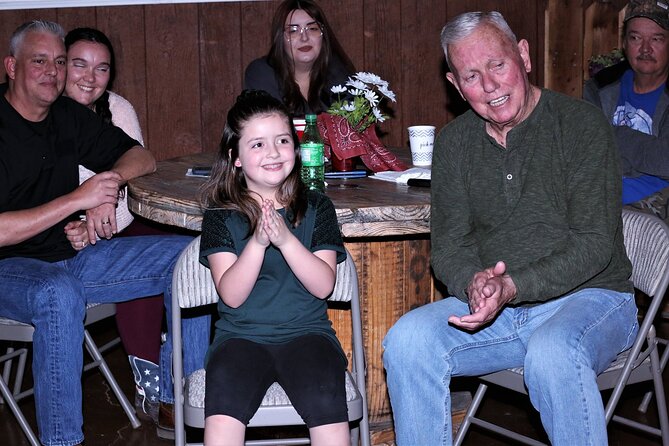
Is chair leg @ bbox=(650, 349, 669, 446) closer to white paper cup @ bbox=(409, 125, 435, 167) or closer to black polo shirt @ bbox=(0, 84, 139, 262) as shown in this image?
white paper cup @ bbox=(409, 125, 435, 167)

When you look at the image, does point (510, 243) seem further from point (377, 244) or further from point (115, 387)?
point (115, 387)

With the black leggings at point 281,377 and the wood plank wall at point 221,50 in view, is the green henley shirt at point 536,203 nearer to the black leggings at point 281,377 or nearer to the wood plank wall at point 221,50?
the black leggings at point 281,377

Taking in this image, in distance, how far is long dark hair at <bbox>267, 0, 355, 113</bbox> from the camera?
4023 millimetres

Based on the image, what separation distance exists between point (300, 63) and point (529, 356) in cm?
216

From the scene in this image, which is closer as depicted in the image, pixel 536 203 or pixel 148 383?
pixel 536 203

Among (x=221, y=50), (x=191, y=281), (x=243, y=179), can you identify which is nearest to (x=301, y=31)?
(x=221, y=50)

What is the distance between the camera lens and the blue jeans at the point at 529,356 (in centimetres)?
217

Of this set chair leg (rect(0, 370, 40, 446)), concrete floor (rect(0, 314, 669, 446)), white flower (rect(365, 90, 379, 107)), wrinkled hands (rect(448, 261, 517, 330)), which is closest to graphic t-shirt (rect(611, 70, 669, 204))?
concrete floor (rect(0, 314, 669, 446))

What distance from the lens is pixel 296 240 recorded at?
7.80 feet

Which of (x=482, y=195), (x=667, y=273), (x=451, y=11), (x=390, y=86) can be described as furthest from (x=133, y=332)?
(x=451, y=11)

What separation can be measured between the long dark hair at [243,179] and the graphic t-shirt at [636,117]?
6.00ft

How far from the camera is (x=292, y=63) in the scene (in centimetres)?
408

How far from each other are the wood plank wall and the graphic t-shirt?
1324mm

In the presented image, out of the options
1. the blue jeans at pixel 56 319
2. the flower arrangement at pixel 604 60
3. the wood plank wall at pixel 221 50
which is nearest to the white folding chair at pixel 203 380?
the blue jeans at pixel 56 319
